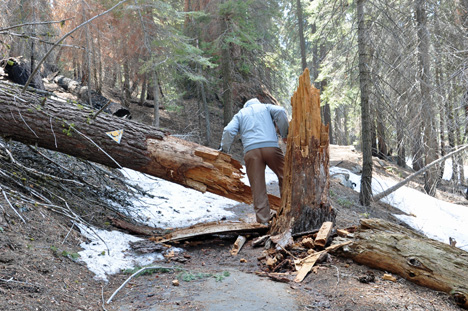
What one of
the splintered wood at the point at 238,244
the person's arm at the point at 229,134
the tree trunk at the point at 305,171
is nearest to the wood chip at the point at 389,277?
the tree trunk at the point at 305,171

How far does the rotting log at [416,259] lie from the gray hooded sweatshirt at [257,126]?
211cm

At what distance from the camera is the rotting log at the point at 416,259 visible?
341cm

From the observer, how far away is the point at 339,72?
40.9ft

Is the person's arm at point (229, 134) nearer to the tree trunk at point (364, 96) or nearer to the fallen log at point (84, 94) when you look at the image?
the tree trunk at point (364, 96)

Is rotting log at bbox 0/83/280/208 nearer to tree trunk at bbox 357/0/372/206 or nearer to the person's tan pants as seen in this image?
the person's tan pants

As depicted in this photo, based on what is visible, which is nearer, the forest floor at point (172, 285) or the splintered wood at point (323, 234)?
the forest floor at point (172, 285)

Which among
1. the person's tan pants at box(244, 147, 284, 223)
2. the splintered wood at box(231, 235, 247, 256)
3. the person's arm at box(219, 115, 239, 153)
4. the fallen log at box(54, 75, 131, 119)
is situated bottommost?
the splintered wood at box(231, 235, 247, 256)

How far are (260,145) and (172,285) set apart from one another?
270 centimetres

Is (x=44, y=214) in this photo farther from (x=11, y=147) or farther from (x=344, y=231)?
(x=344, y=231)

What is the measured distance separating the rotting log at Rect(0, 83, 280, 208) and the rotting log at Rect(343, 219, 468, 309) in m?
2.49

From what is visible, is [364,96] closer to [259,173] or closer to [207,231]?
[259,173]

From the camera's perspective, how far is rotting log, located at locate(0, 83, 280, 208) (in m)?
5.18

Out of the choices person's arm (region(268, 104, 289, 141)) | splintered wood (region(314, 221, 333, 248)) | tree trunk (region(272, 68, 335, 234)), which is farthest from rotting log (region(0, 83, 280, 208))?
splintered wood (region(314, 221, 333, 248))

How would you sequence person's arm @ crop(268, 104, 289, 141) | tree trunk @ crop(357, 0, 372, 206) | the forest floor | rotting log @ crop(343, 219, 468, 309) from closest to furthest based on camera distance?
the forest floor → rotting log @ crop(343, 219, 468, 309) → person's arm @ crop(268, 104, 289, 141) → tree trunk @ crop(357, 0, 372, 206)
